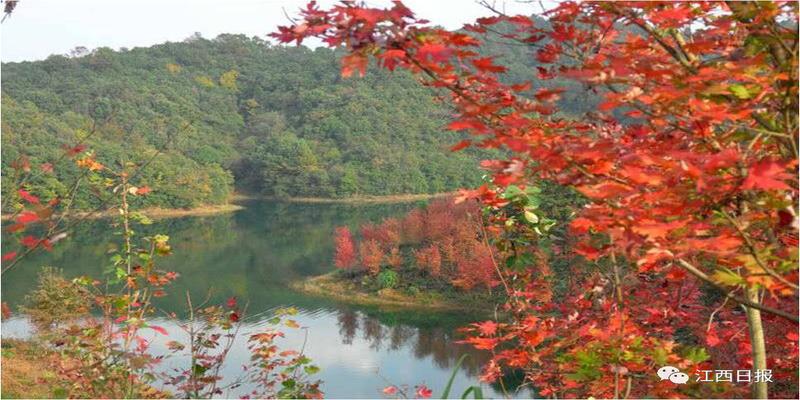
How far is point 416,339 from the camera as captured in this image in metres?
13.6

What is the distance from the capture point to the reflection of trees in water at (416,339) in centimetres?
1209

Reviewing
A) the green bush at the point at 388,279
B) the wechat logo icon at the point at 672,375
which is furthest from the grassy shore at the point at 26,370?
the green bush at the point at 388,279

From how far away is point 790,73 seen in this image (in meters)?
1.35

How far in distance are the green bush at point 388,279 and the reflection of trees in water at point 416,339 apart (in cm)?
209

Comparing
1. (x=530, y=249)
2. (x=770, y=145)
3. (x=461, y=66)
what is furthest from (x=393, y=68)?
(x=530, y=249)

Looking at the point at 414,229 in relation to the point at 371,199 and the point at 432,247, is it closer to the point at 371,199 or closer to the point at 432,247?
the point at 432,247

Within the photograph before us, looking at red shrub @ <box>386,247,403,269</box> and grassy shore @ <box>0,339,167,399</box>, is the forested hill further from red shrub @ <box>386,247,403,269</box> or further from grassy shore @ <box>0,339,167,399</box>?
grassy shore @ <box>0,339,167,399</box>

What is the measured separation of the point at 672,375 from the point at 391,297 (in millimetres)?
15245

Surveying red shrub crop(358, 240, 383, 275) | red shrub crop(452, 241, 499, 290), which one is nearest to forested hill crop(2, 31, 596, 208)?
red shrub crop(358, 240, 383, 275)

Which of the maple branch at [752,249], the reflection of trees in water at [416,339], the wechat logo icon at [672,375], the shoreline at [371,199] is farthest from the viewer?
the shoreline at [371,199]

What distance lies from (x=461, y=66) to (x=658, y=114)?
425 millimetres

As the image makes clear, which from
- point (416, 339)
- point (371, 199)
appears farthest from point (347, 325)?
point (371, 199)

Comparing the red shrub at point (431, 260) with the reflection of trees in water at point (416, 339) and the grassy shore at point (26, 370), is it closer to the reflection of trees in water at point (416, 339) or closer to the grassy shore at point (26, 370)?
the reflection of trees in water at point (416, 339)

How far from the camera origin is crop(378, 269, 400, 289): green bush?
1766 cm
